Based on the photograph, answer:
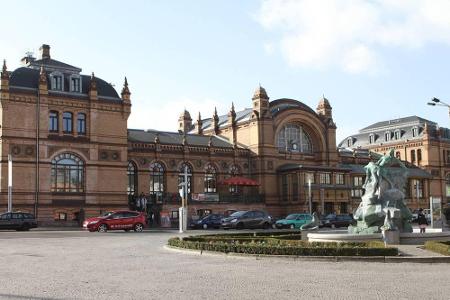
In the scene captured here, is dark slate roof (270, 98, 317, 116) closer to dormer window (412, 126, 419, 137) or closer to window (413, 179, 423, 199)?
window (413, 179, 423, 199)

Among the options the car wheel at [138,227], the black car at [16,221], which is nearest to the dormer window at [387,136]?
the car wheel at [138,227]

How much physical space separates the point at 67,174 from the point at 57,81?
886 centimetres

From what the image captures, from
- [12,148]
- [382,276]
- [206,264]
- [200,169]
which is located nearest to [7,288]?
[206,264]

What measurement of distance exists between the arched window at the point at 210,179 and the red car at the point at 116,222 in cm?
2279

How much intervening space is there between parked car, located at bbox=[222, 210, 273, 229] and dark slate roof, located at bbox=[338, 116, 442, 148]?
4834 centimetres

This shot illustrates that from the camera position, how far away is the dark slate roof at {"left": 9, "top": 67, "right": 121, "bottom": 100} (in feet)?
180

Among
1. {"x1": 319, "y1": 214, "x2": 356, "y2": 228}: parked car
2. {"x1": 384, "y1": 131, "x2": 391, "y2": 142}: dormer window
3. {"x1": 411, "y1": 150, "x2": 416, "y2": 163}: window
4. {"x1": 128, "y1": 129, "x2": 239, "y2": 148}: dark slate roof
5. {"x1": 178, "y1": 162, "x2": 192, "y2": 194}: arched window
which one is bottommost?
{"x1": 319, "y1": 214, "x2": 356, "y2": 228}: parked car

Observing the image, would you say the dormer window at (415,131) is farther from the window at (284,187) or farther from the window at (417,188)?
the window at (284,187)

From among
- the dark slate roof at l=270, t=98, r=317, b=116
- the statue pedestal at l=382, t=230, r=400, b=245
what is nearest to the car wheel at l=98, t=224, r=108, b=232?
the statue pedestal at l=382, t=230, r=400, b=245

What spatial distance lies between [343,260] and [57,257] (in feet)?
33.3

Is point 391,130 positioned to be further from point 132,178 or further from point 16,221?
point 16,221

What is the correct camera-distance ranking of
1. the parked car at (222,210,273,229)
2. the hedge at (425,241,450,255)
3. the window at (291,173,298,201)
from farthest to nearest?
the window at (291,173,298,201) → the parked car at (222,210,273,229) → the hedge at (425,241,450,255)

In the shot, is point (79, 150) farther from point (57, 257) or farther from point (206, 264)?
point (206, 264)

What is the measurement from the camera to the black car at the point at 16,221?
148 feet
